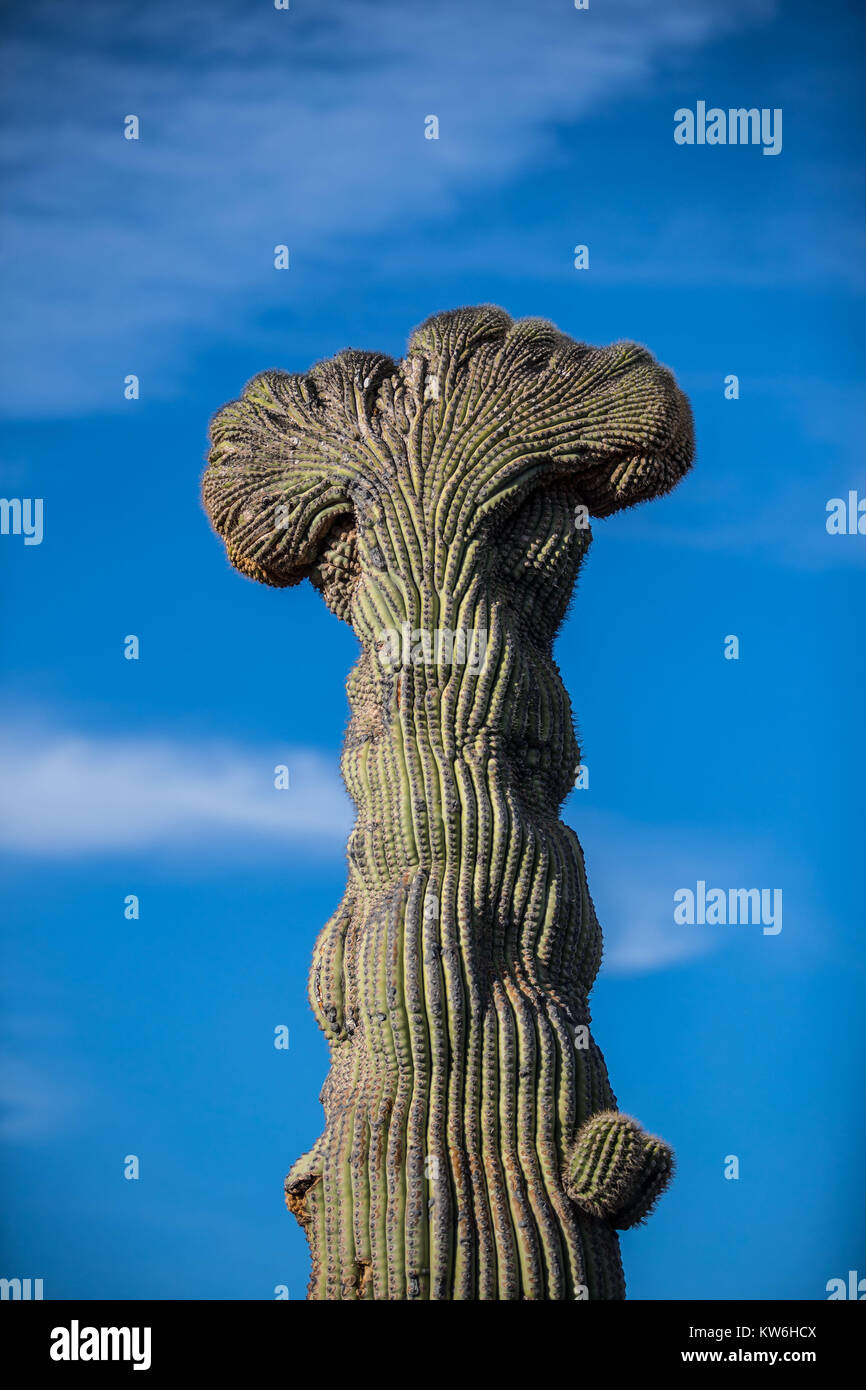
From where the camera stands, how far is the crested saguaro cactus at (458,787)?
12.5 m

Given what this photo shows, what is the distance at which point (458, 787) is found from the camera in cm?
1307

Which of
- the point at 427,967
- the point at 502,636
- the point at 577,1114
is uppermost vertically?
the point at 502,636

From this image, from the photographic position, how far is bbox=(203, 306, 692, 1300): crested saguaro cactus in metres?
12.5

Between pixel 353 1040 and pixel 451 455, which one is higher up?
pixel 451 455

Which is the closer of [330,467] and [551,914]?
[551,914]

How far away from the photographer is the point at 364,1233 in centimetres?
1250
